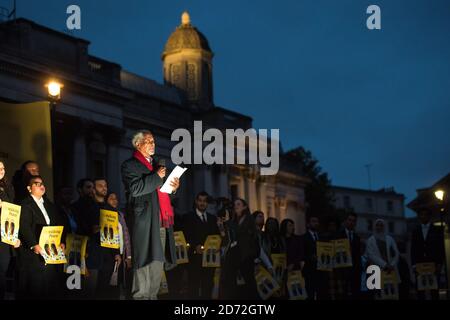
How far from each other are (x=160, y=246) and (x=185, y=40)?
1869 inches

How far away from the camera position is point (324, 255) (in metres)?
16.3

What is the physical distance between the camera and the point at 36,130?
45.9 feet

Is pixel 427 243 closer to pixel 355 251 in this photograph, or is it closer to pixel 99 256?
pixel 355 251

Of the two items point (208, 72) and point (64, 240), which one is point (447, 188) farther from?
point (64, 240)

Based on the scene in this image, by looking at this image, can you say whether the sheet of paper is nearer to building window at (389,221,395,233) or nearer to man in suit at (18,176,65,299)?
man in suit at (18,176,65,299)

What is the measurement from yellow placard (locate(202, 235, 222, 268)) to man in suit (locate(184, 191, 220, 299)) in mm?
122

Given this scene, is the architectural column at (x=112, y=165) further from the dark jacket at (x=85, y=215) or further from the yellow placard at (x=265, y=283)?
the dark jacket at (x=85, y=215)

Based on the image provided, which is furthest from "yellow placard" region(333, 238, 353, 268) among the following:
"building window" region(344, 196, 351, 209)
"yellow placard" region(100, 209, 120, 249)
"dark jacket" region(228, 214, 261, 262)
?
"building window" region(344, 196, 351, 209)

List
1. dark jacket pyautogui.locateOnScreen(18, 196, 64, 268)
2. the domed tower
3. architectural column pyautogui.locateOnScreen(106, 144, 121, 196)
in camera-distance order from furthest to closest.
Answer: the domed tower, architectural column pyautogui.locateOnScreen(106, 144, 121, 196), dark jacket pyautogui.locateOnScreen(18, 196, 64, 268)

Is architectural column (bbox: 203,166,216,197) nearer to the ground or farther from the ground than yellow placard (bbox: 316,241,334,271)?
farther from the ground

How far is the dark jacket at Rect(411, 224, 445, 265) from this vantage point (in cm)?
1628

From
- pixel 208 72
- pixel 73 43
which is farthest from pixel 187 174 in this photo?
pixel 73 43

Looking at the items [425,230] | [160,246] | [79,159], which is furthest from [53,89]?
[79,159]
